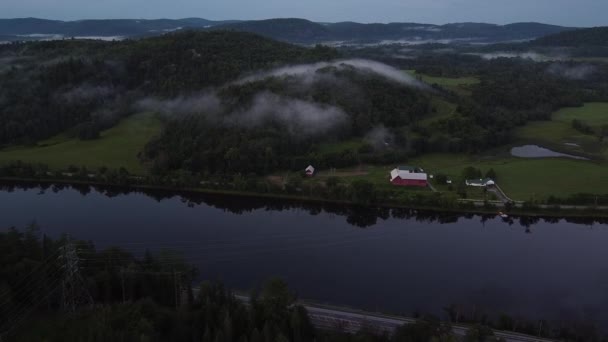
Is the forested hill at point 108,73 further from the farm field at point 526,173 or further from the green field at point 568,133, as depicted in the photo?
the green field at point 568,133

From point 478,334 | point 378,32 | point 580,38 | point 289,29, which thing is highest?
point 378,32

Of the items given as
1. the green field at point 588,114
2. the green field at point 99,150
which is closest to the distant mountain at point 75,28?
the green field at point 99,150

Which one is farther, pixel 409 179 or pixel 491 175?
pixel 491 175

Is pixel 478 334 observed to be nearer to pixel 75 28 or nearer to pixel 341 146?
pixel 341 146

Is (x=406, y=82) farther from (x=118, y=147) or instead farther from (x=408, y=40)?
(x=408, y=40)

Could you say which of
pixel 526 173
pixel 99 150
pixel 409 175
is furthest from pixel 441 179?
pixel 99 150
